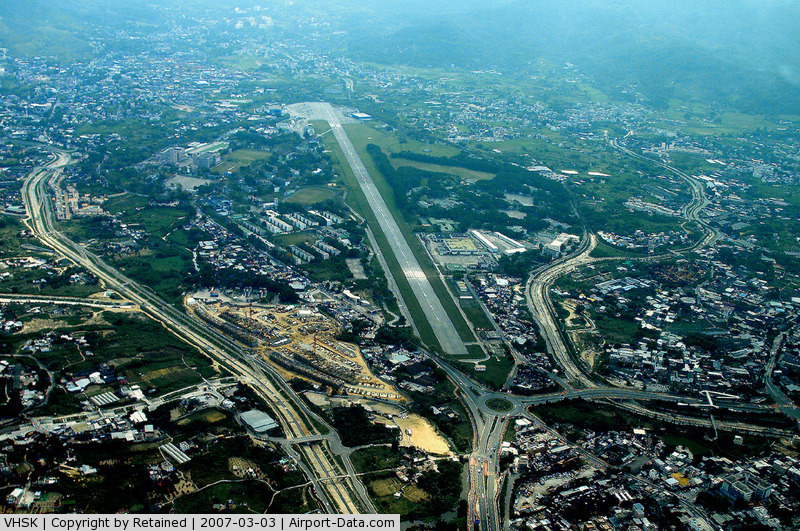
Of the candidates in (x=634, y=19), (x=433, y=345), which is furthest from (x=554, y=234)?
(x=634, y=19)

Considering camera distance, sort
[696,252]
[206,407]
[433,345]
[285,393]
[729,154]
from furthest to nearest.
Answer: [729,154]
[696,252]
[433,345]
[285,393]
[206,407]

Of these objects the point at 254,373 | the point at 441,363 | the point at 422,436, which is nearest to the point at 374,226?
the point at 441,363

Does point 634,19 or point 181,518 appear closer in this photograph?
point 181,518

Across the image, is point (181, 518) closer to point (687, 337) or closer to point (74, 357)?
point (74, 357)

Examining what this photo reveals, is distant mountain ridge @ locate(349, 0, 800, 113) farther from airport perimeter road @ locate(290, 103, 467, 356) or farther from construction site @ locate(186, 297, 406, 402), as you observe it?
construction site @ locate(186, 297, 406, 402)

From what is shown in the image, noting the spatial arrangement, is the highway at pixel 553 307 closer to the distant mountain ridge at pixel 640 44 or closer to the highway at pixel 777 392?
the highway at pixel 777 392

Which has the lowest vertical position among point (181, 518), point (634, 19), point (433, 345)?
point (433, 345)
